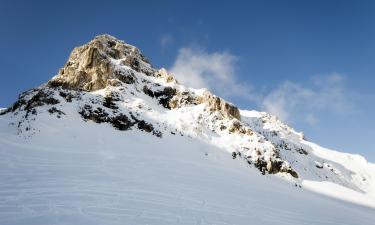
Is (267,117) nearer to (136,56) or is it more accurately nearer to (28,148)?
(136,56)

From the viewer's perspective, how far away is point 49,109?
27.9 m

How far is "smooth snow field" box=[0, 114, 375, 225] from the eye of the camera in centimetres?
830

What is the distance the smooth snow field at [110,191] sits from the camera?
8305mm

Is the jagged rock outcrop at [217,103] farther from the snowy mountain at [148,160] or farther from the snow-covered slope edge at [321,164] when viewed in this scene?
the snow-covered slope edge at [321,164]

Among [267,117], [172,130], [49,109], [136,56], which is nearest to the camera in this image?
[49,109]

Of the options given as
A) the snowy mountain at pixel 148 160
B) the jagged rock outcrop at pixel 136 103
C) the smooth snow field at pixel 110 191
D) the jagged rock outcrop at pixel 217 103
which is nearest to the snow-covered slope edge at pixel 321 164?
the snowy mountain at pixel 148 160

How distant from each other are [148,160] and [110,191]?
9.64 meters

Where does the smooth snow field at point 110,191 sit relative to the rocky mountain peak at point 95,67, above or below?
below

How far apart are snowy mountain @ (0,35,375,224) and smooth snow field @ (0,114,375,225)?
0.05 meters

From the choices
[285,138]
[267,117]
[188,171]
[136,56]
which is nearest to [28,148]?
[188,171]

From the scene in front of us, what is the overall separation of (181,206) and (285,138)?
44.8 meters

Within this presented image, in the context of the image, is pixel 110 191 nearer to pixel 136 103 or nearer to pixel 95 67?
pixel 136 103

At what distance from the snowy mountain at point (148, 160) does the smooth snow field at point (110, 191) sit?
53 mm

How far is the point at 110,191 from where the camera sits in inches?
433
